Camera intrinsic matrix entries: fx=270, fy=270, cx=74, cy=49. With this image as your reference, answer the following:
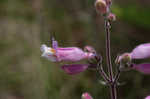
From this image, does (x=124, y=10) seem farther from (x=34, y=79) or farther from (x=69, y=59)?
(x=69, y=59)

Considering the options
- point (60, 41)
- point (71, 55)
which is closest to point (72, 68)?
point (71, 55)

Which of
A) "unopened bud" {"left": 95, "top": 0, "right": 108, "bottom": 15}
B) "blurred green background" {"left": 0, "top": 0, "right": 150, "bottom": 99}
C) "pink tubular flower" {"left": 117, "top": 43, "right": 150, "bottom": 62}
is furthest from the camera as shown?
"blurred green background" {"left": 0, "top": 0, "right": 150, "bottom": 99}

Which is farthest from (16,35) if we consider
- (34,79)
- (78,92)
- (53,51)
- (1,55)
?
(53,51)

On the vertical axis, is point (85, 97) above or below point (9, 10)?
below


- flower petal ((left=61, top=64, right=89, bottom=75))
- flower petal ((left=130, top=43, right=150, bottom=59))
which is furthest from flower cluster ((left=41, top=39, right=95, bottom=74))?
flower petal ((left=130, top=43, right=150, bottom=59))

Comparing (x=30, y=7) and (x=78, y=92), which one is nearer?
(x=78, y=92)

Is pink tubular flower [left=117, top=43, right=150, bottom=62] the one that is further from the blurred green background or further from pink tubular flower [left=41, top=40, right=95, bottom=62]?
the blurred green background

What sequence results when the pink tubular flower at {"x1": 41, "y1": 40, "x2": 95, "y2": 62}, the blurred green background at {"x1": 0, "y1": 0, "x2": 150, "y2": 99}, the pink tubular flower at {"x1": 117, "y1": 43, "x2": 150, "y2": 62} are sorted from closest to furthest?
the pink tubular flower at {"x1": 117, "y1": 43, "x2": 150, "y2": 62} → the pink tubular flower at {"x1": 41, "y1": 40, "x2": 95, "y2": 62} → the blurred green background at {"x1": 0, "y1": 0, "x2": 150, "y2": 99}

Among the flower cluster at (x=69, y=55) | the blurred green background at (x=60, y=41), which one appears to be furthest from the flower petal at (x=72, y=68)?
the blurred green background at (x=60, y=41)
